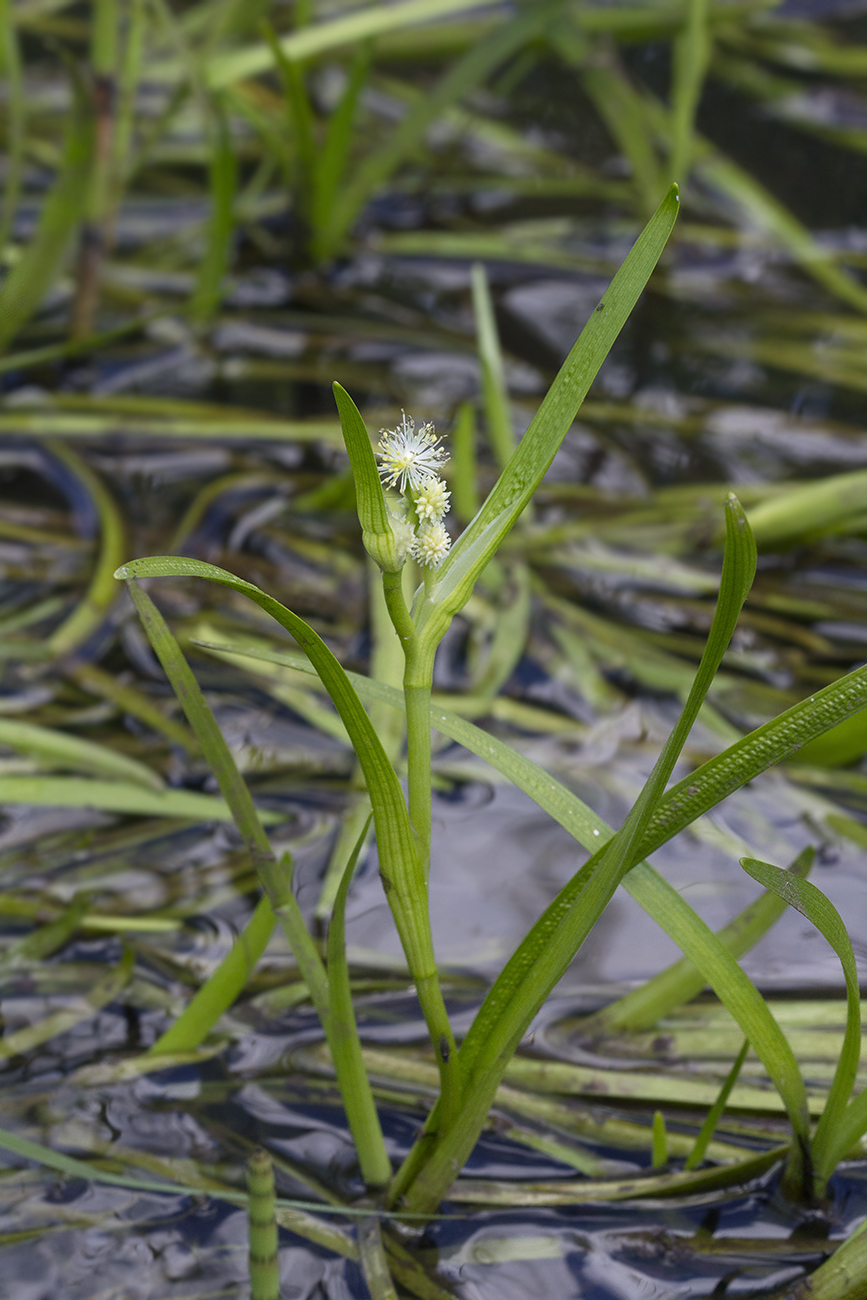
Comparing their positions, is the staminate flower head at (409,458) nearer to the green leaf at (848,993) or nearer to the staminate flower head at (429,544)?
the staminate flower head at (429,544)

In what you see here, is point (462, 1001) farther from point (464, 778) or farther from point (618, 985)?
point (464, 778)

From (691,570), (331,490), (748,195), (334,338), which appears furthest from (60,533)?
(748,195)

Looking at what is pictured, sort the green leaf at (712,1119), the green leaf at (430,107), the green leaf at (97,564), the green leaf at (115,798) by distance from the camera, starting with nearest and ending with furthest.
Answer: the green leaf at (712,1119) → the green leaf at (115,798) → the green leaf at (97,564) → the green leaf at (430,107)

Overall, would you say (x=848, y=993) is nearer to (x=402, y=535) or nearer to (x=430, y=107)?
(x=402, y=535)

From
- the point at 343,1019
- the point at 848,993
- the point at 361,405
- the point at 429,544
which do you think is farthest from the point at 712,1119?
the point at 361,405

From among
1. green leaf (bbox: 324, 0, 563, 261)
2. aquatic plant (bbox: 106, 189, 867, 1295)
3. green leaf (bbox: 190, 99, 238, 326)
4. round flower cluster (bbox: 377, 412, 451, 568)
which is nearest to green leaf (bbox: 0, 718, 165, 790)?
aquatic plant (bbox: 106, 189, 867, 1295)

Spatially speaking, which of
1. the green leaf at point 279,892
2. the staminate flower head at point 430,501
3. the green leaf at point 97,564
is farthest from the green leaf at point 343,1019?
the green leaf at point 97,564

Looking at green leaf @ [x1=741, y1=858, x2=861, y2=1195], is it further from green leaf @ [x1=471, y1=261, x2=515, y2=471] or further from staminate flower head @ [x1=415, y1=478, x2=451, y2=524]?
green leaf @ [x1=471, y1=261, x2=515, y2=471]
